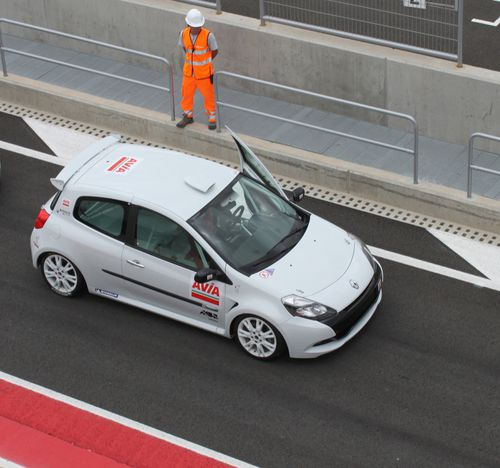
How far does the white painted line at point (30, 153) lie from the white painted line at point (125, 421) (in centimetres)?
447

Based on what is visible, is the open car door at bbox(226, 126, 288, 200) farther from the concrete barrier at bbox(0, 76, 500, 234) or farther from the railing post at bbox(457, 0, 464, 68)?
the railing post at bbox(457, 0, 464, 68)

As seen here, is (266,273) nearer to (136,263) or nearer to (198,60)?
(136,263)

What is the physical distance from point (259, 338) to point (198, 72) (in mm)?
4846

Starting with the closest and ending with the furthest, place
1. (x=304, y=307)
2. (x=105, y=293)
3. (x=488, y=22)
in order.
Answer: (x=304, y=307)
(x=105, y=293)
(x=488, y=22)

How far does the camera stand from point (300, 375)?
1259 cm

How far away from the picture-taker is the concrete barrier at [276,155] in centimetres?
1488

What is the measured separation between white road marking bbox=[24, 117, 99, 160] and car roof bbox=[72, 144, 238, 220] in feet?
9.44

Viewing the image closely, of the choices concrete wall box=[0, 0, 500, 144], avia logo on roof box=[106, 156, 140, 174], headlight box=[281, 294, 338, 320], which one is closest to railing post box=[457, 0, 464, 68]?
concrete wall box=[0, 0, 500, 144]

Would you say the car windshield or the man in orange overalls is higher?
the man in orange overalls

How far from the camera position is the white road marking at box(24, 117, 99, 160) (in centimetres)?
1677

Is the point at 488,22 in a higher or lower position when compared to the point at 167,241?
lower

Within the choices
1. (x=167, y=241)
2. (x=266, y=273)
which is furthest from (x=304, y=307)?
(x=167, y=241)

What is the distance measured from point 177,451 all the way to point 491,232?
5.24 metres

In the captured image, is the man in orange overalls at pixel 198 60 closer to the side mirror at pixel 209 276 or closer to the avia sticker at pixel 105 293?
the avia sticker at pixel 105 293
